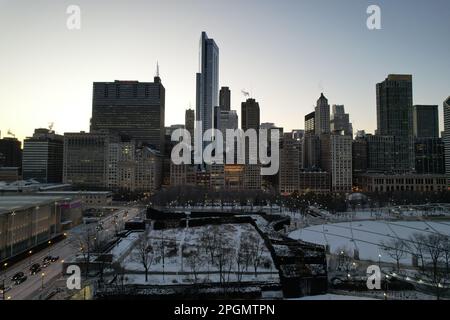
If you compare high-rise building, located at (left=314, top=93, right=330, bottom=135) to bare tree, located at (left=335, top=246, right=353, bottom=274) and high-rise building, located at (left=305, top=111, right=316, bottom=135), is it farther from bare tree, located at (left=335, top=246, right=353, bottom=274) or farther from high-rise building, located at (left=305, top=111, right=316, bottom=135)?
bare tree, located at (left=335, top=246, right=353, bottom=274)

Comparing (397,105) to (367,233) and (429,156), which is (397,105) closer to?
(429,156)

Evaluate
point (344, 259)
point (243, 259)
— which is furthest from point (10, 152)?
point (344, 259)

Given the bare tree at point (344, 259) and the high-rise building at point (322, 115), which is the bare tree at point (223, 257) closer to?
the bare tree at point (344, 259)

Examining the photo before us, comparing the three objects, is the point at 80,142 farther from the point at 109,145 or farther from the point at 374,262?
the point at 374,262

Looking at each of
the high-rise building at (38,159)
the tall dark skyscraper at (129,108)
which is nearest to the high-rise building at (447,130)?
the tall dark skyscraper at (129,108)

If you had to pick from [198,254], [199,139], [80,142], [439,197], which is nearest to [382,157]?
[439,197]

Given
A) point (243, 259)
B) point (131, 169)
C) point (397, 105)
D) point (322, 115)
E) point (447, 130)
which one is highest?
point (322, 115)
